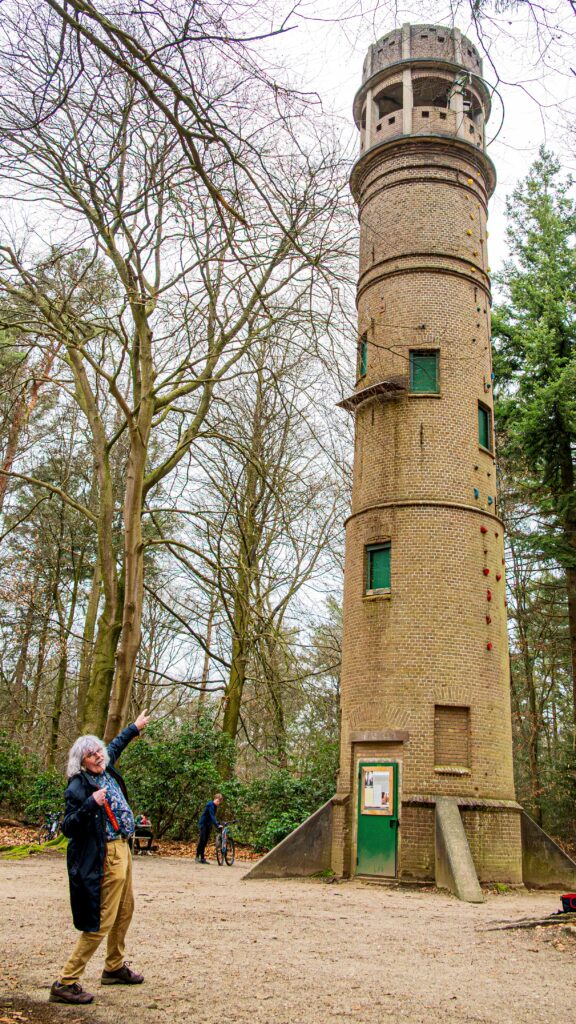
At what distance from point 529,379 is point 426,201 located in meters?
6.46

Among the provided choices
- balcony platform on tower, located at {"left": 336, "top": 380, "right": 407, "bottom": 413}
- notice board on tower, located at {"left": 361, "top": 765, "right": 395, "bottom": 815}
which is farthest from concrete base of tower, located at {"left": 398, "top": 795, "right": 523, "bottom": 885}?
balcony platform on tower, located at {"left": 336, "top": 380, "right": 407, "bottom": 413}

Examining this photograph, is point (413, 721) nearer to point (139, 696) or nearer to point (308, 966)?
point (308, 966)

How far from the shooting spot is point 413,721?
14414 millimetres

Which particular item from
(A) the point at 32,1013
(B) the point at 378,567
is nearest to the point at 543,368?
(B) the point at 378,567

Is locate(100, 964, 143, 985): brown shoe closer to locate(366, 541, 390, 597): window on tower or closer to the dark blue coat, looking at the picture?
the dark blue coat

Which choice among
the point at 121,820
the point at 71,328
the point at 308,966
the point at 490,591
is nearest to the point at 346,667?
the point at 490,591

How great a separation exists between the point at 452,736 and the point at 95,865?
10.6 meters

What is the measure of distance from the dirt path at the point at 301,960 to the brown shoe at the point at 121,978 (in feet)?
0.20

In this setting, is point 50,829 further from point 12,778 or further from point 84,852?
point 84,852

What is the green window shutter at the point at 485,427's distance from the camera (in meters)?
17.3

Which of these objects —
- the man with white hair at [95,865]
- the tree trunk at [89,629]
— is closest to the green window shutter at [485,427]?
the tree trunk at [89,629]

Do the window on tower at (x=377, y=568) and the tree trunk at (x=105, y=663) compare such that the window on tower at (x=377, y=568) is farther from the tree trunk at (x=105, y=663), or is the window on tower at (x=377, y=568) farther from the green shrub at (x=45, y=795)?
the green shrub at (x=45, y=795)

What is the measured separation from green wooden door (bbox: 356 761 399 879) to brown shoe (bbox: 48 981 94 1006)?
10.2 meters

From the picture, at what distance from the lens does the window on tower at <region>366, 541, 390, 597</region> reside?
51.6 ft
